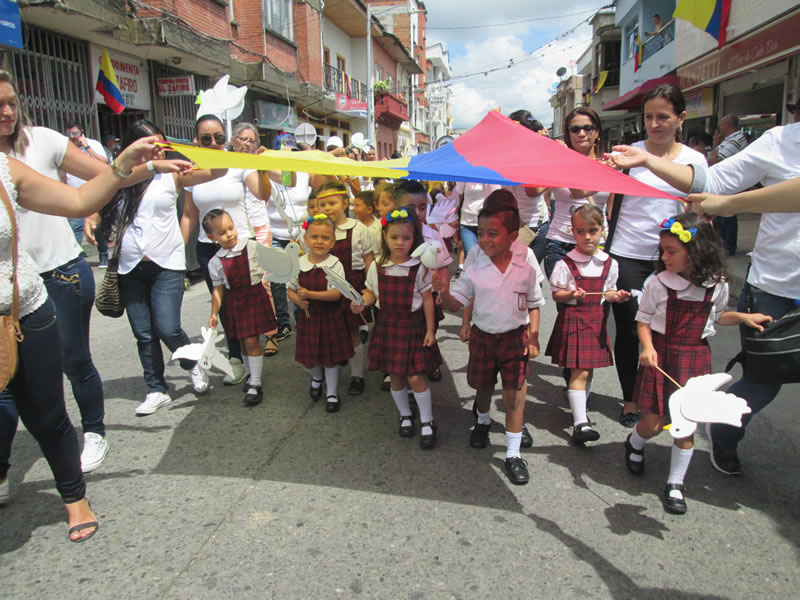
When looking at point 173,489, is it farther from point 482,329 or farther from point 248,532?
point 482,329

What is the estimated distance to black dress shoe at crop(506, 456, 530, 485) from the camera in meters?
2.83

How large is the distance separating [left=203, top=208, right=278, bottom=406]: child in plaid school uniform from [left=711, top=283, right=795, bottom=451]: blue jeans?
2.87 m

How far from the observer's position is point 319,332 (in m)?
3.74

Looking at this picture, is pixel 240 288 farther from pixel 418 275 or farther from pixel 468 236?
pixel 468 236

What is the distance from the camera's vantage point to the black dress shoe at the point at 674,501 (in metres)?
2.54

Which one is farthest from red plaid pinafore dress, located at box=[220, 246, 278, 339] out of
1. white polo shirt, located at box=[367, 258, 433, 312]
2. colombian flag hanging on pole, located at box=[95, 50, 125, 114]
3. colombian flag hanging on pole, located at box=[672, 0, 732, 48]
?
colombian flag hanging on pole, located at box=[672, 0, 732, 48]

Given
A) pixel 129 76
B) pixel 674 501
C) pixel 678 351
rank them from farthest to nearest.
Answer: pixel 129 76
pixel 678 351
pixel 674 501

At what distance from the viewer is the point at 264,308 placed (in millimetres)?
4000

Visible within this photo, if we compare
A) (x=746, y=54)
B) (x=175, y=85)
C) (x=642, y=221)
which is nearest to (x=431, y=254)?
(x=642, y=221)

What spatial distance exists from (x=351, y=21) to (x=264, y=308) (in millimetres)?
24735

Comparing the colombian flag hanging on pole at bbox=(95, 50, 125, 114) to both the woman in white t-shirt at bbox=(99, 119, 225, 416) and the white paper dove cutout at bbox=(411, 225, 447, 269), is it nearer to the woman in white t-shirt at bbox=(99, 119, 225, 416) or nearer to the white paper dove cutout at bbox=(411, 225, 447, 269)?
the woman in white t-shirt at bbox=(99, 119, 225, 416)

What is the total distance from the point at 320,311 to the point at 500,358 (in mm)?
1356

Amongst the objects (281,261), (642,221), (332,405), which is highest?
(642,221)

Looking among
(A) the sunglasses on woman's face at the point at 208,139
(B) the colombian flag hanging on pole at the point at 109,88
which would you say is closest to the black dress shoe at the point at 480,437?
(A) the sunglasses on woman's face at the point at 208,139
